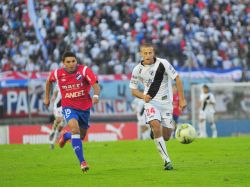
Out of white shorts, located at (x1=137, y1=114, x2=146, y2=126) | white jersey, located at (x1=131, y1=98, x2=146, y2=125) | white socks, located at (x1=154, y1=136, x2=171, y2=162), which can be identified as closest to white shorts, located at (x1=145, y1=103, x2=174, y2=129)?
white socks, located at (x1=154, y1=136, x2=171, y2=162)

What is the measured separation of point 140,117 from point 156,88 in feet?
58.8

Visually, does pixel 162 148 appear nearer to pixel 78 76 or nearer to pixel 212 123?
pixel 78 76

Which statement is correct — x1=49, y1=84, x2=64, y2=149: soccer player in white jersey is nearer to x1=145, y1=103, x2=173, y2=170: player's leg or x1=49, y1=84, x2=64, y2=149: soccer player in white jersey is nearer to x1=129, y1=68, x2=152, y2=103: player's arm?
x1=129, y1=68, x2=152, y2=103: player's arm

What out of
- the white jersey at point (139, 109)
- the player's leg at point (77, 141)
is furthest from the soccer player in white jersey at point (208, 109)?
the player's leg at point (77, 141)

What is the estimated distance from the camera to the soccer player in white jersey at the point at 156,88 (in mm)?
15383

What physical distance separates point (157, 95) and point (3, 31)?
22.0 metres

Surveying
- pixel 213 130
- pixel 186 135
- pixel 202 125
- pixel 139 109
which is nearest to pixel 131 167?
pixel 186 135

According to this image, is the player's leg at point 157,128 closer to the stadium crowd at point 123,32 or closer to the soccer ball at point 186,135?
the soccer ball at point 186,135

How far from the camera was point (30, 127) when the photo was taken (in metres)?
33.1

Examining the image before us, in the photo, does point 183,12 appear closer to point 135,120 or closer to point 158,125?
point 135,120

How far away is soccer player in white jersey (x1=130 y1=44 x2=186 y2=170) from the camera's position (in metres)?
15.4

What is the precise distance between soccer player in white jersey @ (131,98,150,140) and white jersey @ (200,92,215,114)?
2.58 m

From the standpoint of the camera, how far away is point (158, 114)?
15.5 metres

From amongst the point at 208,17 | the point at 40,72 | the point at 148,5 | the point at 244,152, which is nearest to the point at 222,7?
the point at 208,17
